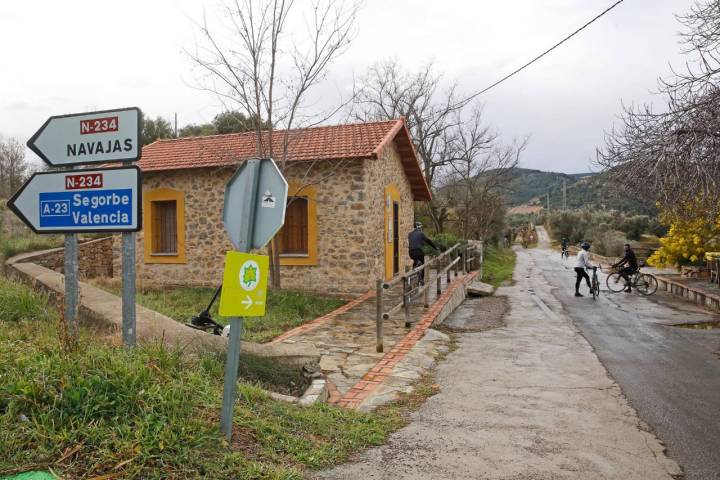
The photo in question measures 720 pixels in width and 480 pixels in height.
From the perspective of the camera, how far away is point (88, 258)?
16453mm

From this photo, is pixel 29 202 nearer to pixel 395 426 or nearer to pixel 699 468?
pixel 395 426

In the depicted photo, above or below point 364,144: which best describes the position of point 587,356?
below

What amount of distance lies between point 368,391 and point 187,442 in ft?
8.77

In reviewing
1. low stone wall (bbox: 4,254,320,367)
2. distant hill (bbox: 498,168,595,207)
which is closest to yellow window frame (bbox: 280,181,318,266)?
low stone wall (bbox: 4,254,320,367)

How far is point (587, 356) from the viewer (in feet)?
25.2

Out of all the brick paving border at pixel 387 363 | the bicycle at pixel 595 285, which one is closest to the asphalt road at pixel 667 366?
the bicycle at pixel 595 285

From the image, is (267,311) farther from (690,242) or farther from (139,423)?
(690,242)

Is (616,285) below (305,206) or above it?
below

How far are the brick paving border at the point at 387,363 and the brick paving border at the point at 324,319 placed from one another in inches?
65.0

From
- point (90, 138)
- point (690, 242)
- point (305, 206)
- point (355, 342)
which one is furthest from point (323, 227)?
point (690, 242)

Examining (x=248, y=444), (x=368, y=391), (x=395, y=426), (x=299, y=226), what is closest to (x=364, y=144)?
(x=299, y=226)

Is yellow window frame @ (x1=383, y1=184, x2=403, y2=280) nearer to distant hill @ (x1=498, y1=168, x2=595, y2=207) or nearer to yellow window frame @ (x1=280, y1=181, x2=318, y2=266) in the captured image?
yellow window frame @ (x1=280, y1=181, x2=318, y2=266)

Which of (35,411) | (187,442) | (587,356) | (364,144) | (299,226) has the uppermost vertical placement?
(364,144)

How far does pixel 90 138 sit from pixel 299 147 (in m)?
9.59
